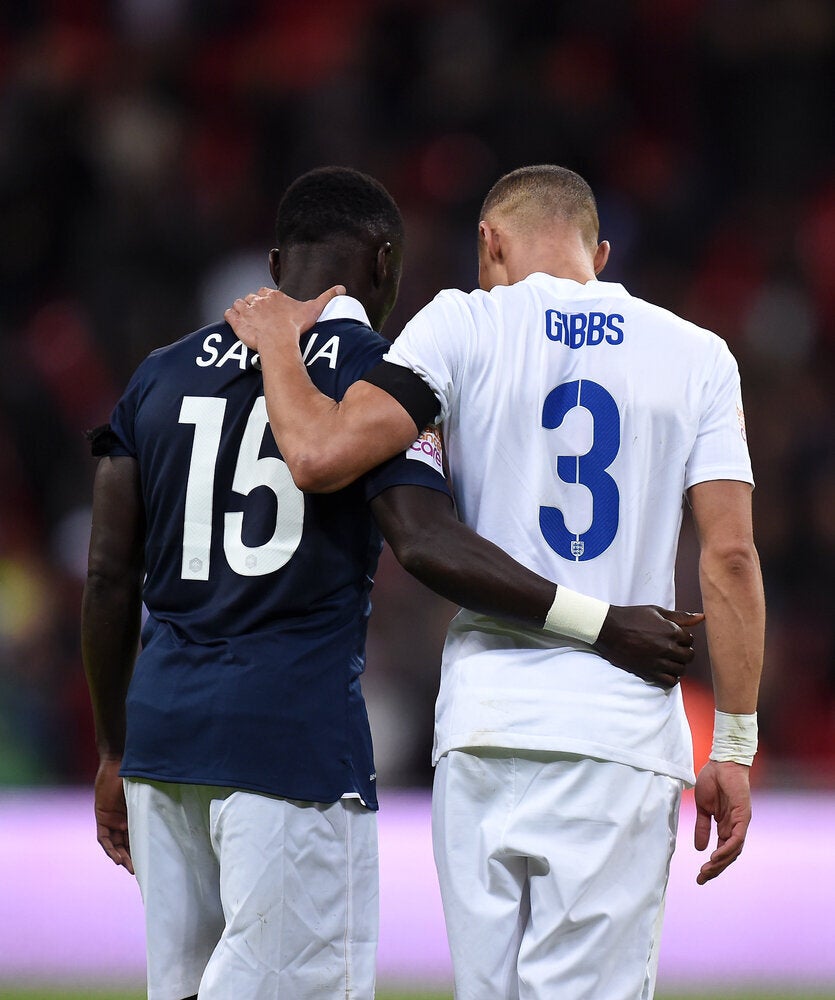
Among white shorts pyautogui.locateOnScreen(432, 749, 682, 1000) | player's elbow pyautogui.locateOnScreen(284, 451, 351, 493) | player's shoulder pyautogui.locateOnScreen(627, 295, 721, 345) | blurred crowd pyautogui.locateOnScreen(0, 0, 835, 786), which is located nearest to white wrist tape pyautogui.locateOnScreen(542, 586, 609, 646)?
white shorts pyautogui.locateOnScreen(432, 749, 682, 1000)

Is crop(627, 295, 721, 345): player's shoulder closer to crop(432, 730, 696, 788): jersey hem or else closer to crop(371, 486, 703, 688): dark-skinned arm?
crop(371, 486, 703, 688): dark-skinned arm

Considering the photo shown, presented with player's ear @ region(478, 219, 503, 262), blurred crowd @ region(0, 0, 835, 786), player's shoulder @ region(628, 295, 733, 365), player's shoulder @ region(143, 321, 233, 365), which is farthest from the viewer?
blurred crowd @ region(0, 0, 835, 786)

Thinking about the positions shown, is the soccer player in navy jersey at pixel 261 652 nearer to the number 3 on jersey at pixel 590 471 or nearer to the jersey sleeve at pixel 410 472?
the jersey sleeve at pixel 410 472

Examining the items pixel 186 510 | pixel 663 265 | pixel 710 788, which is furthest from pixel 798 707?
pixel 186 510

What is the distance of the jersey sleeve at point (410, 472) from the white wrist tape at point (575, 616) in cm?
28

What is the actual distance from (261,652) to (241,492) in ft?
0.99

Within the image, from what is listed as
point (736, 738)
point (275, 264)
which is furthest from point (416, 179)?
point (736, 738)

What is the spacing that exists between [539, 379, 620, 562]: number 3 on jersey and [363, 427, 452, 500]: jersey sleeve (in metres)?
0.20

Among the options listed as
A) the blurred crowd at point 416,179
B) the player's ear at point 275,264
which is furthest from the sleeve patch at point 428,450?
the blurred crowd at point 416,179

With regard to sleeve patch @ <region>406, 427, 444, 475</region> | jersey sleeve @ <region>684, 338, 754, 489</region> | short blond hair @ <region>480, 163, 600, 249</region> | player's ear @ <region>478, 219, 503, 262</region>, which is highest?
short blond hair @ <region>480, 163, 600, 249</region>

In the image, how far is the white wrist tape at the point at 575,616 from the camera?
2.59 metres

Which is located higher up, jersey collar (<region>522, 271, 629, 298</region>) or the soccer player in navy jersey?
jersey collar (<region>522, 271, 629, 298</region>)

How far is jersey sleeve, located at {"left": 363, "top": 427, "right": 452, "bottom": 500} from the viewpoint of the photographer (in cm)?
264

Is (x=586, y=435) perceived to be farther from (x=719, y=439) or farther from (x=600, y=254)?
(x=600, y=254)
